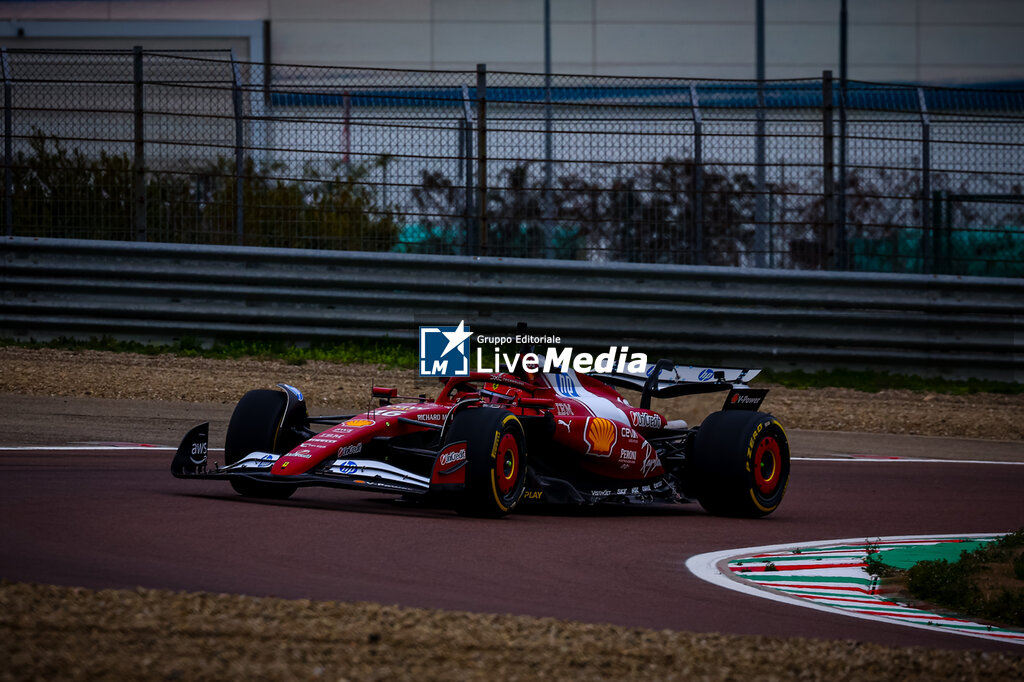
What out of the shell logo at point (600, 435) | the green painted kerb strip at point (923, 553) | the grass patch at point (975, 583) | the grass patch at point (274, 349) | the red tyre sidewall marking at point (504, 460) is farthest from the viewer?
the grass patch at point (274, 349)

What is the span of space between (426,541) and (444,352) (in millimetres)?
2760

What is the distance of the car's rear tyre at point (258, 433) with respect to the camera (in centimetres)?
884

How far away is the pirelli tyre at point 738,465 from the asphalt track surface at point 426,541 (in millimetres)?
136

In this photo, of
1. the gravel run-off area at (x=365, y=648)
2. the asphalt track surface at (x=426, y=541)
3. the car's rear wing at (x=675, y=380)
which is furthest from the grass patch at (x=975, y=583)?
the car's rear wing at (x=675, y=380)

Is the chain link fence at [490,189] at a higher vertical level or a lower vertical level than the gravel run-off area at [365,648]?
higher

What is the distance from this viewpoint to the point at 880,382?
16.0 metres

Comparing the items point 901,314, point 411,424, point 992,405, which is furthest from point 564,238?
point 411,424

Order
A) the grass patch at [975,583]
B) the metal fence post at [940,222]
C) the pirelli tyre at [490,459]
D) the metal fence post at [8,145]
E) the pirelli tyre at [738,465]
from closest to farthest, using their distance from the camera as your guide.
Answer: the grass patch at [975,583], the pirelli tyre at [490,459], the pirelli tyre at [738,465], the metal fence post at [8,145], the metal fence post at [940,222]

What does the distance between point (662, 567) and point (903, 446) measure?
756 cm

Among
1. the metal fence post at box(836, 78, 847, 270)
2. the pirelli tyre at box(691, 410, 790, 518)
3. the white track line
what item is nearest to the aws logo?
the pirelli tyre at box(691, 410, 790, 518)

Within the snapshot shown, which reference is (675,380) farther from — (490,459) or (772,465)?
(490,459)

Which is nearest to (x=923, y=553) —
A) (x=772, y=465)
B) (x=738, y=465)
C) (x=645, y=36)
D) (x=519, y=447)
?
(x=738, y=465)

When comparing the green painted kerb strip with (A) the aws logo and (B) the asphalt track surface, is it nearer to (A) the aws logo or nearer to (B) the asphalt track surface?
(B) the asphalt track surface

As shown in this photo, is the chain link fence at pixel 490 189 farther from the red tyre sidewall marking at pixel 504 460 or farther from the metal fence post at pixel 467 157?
the red tyre sidewall marking at pixel 504 460
